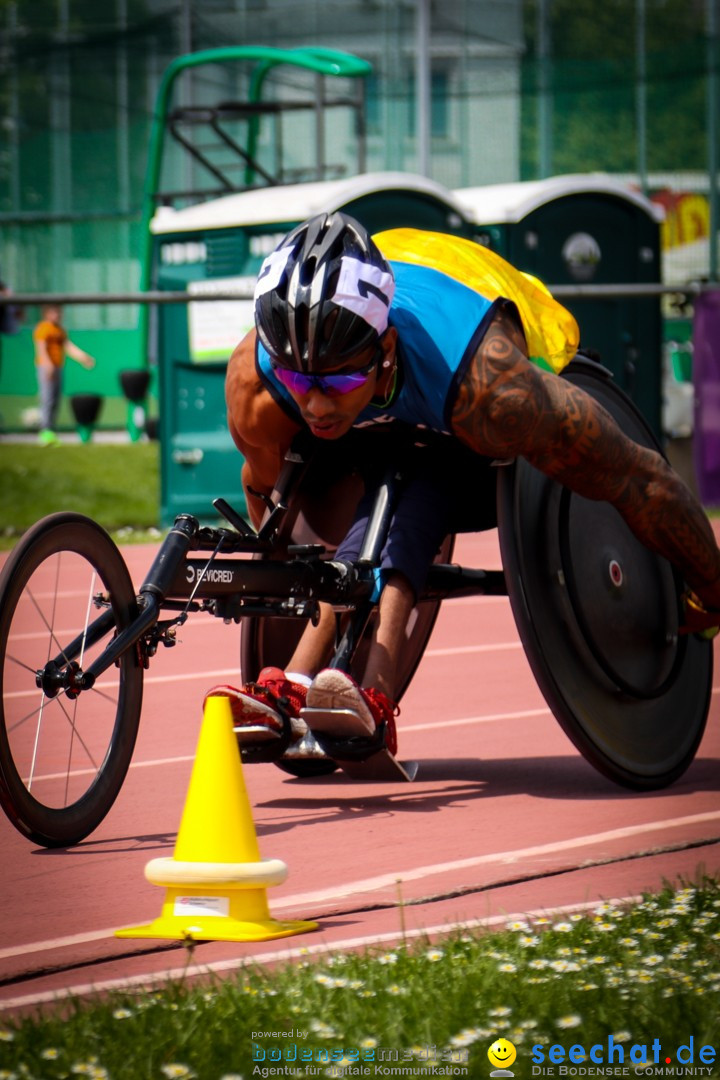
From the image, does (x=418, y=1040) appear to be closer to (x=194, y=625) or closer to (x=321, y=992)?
(x=321, y=992)

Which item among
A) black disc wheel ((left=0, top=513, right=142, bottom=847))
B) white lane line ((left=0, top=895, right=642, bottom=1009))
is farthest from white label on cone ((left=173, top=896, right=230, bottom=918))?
black disc wheel ((left=0, top=513, right=142, bottom=847))

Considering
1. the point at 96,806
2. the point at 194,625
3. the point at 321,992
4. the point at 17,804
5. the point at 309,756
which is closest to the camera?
the point at 321,992

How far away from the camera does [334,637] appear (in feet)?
19.6

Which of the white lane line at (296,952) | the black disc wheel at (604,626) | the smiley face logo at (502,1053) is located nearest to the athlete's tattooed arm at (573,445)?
the black disc wheel at (604,626)

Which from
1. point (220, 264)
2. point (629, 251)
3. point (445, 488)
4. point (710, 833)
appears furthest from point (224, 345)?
point (710, 833)

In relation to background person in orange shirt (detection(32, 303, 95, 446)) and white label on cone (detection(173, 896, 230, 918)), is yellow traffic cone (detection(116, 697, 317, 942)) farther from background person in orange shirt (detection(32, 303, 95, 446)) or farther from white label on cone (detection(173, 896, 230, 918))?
background person in orange shirt (detection(32, 303, 95, 446))

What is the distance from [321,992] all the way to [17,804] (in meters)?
1.42

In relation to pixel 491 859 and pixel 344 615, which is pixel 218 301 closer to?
pixel 344 615

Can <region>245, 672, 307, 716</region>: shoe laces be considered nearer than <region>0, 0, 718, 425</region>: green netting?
Yes

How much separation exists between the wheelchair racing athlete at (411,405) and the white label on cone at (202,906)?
3.50 feet

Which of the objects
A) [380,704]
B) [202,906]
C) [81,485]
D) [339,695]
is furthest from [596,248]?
[202,906]

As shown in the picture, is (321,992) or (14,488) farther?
(14,488)

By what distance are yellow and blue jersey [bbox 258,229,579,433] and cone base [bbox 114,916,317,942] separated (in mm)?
1804

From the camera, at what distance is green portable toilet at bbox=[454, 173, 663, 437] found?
Answer: 1617cm
